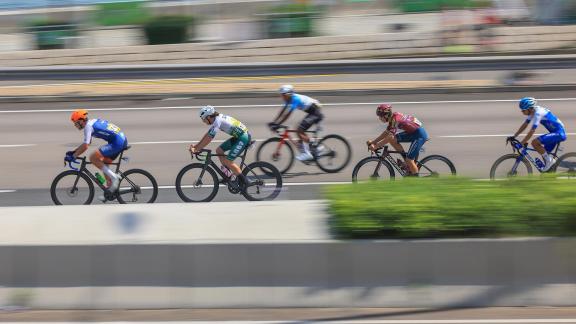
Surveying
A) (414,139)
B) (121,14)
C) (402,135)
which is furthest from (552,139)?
(121,14)

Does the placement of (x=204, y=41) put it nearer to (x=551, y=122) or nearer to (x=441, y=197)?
(x=551, y=122)

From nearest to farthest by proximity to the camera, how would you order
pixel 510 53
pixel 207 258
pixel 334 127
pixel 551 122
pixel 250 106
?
pixel 207 258 → pixel 551 122 → pixel 334 127 → pixel 250 106 → pixel 510 53

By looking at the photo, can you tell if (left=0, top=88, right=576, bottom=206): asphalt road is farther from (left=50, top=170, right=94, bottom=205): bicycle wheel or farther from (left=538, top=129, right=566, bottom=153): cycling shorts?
(left=538, top=129, right=566, bottom=153): cycling shorts

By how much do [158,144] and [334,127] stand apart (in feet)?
13.6

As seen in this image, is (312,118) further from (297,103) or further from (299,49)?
(299,49)

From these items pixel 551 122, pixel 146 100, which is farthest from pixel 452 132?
pixel 146 100

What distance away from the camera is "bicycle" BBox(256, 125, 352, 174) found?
54.1 ft

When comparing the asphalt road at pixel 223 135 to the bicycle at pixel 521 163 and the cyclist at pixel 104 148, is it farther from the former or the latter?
the cyclist at pixel 104 148

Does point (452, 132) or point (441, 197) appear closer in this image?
point (441, 197)

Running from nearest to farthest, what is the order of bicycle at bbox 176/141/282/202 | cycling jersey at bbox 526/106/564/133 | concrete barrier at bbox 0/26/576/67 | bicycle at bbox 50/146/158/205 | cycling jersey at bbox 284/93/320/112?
bicycle at bbox 50/146/158/205 < bicycle at bbox 176/141/282/202 < cycling jersey at bbox 526/106/564/133 < cycling jersey at bbox 284/93/320/112 < concrete barrier at bbox 0/26/576/67

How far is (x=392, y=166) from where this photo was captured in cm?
1480

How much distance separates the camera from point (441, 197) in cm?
816

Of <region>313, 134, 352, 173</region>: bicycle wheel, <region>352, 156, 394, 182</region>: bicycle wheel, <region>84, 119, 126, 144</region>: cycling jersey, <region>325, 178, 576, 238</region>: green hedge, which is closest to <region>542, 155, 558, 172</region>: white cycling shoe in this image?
<region>352, 156, 394, 182</region>: bicycle wheel

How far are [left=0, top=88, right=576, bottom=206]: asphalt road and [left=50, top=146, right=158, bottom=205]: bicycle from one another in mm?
466
